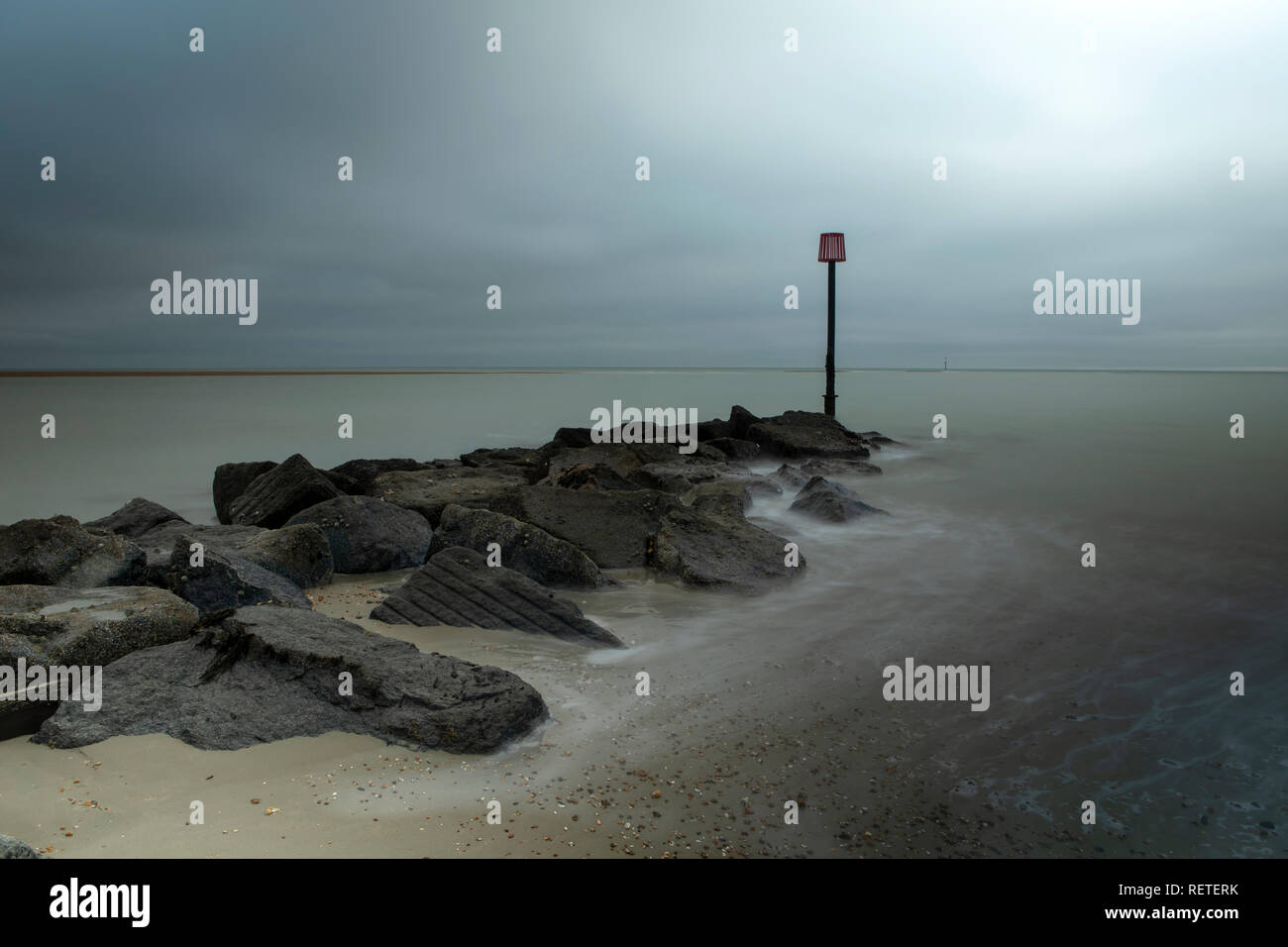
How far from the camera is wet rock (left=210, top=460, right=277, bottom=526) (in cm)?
1112

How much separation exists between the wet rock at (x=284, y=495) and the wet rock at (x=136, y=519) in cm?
82

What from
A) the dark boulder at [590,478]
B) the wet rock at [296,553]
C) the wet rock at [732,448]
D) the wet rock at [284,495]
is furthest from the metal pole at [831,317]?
the wet rock at [296,553]

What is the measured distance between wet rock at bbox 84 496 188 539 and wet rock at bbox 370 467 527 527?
2.53 metres

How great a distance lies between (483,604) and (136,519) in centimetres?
608

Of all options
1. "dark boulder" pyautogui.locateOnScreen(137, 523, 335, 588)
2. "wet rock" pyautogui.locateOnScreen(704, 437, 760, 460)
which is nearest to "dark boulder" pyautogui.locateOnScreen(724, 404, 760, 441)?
"wet rock" pyautogui.locateOnScreen(704, 437, 760, 460)

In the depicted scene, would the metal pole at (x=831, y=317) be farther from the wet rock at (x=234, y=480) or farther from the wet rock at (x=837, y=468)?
the wet rock at (x=234, y=480)

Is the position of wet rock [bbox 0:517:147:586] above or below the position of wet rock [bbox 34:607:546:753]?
above

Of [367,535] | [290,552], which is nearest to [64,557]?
[290,552]

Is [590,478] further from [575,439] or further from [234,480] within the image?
[575,439]

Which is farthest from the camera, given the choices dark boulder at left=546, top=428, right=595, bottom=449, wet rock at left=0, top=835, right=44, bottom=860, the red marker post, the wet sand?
the red marker post

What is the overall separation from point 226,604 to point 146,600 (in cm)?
59

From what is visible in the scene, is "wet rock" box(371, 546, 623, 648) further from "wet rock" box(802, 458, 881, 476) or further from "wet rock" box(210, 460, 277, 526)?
"wet rock" box(802, 458, 881, 476)

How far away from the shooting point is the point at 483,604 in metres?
6.01

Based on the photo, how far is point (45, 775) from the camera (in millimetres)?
3453
